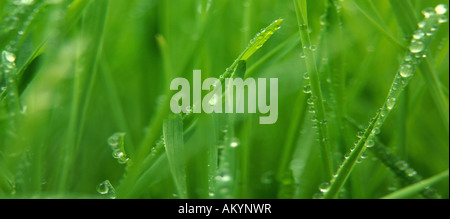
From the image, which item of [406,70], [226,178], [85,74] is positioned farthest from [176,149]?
[406,70]

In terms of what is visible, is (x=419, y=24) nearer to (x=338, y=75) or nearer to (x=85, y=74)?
(x=338, y=75)

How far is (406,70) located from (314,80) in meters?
0.13

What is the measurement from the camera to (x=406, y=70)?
516 mm

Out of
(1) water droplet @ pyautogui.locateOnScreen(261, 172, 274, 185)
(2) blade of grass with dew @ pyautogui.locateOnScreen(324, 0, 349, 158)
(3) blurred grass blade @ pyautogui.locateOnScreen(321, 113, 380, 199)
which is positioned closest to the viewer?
(3) blurred grass blade @ pyautogui.locateOnScreen(321, 113, 380, 199)

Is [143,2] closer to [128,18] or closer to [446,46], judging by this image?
[128,18]

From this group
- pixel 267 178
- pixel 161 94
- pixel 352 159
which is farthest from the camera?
pixel 161 94

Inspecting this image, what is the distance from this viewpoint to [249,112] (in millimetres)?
684

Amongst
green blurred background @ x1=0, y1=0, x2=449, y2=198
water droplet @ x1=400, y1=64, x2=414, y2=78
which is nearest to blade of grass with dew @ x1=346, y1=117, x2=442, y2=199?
green blurred background @ x1=0, y1=0, x2=449, y2=198

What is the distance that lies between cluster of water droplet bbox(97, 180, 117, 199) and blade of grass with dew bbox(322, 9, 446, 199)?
294 millimetres

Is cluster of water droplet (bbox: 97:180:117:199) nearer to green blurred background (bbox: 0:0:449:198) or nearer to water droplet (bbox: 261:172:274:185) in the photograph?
green blurred background (bbox: 0:0:449:198)

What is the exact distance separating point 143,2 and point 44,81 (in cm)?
55

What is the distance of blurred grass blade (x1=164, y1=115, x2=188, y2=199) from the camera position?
1.61 feet

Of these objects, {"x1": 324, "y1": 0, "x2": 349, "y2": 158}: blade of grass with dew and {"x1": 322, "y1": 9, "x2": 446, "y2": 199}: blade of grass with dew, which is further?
{"x1": 324, "y1": 0, "x2": 349, "y2": 158}: blade of grass with dew
